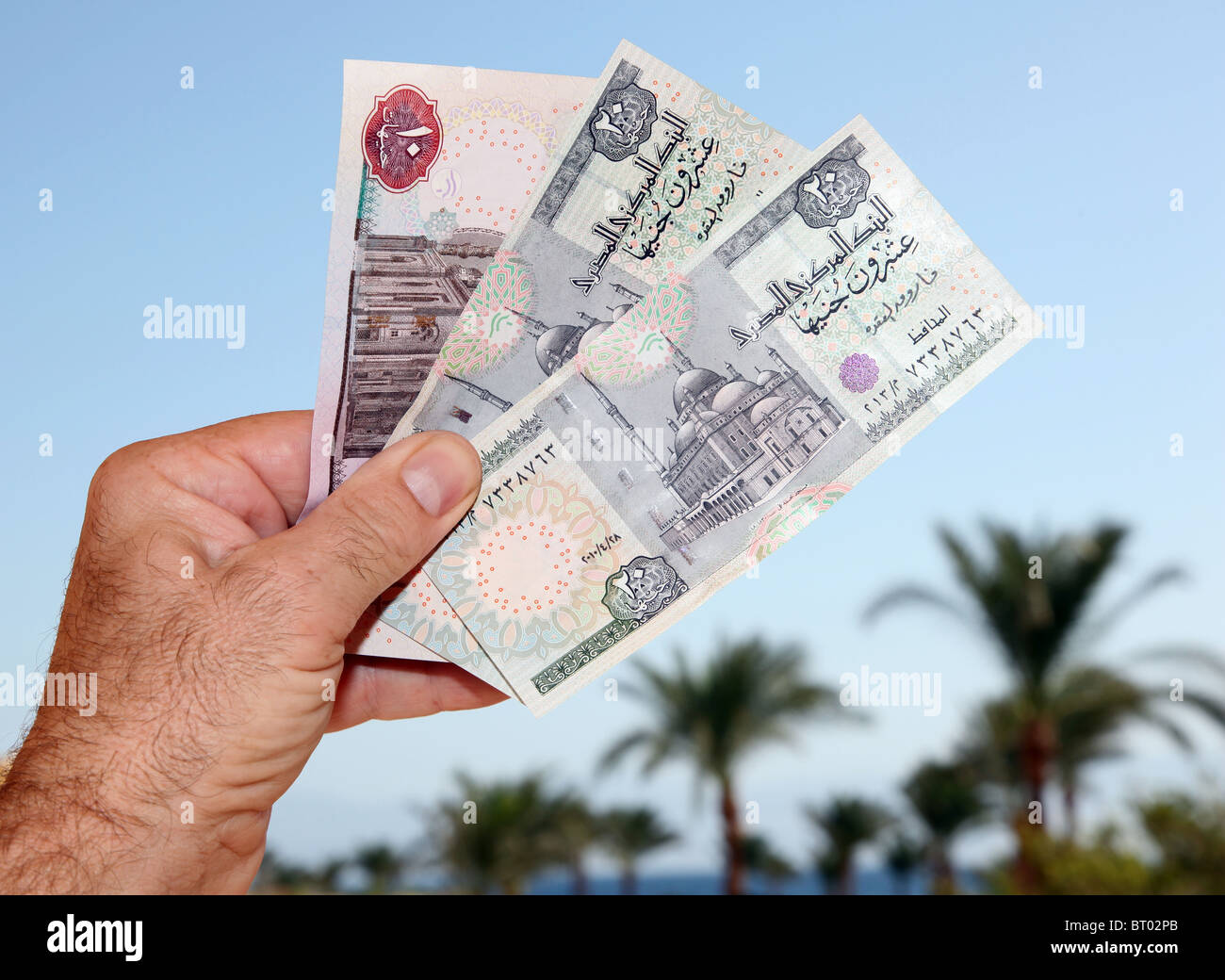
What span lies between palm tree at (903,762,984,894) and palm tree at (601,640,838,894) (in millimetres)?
3063

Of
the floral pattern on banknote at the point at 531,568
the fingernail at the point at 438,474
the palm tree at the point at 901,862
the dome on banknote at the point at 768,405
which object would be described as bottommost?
the palm tree at the point at 901,862

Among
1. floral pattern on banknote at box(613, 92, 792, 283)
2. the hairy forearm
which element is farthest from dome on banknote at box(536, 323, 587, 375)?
the hairy forearm

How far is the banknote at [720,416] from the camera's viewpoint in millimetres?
2562

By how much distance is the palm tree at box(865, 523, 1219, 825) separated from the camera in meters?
10.5

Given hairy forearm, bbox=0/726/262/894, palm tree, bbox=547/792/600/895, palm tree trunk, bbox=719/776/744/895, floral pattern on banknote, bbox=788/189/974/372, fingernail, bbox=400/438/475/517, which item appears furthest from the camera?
palm tree, bbox=547/792/600/895

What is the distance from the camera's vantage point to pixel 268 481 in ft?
8.84

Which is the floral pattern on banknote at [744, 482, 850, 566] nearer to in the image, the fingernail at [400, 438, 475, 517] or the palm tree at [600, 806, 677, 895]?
the fingernail at [400, 438, 475, 517]

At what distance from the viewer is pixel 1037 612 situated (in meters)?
10.5

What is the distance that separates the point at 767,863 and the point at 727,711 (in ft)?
17.1

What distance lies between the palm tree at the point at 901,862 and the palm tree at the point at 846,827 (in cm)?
125

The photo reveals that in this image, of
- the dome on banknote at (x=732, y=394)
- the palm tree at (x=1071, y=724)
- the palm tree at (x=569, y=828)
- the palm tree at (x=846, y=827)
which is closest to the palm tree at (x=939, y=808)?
the palm tree at (x=846, y=827)

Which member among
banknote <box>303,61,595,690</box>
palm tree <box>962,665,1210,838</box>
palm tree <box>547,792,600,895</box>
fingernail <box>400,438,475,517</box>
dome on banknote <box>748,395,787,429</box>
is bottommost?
palm tree <box>547,792,600,895</box>

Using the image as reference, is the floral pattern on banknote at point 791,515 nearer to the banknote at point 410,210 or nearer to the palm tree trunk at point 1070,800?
the banknote at point 410,210
